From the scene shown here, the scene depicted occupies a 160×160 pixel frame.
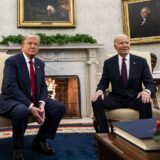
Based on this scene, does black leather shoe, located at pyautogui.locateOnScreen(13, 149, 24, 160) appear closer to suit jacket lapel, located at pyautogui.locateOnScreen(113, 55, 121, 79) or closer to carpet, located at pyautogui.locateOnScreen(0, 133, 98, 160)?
carpet, located at pyautogui.locateOnScreen(0, 133, 98, 160)

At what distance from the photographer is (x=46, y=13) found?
17.1 feet

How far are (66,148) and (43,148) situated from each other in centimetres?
21

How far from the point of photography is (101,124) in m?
2.23

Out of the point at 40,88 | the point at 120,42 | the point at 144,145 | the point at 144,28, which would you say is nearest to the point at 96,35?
the point at 144,28

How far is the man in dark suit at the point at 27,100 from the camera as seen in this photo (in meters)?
2.05

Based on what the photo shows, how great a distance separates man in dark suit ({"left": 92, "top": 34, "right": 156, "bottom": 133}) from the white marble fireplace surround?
239cm

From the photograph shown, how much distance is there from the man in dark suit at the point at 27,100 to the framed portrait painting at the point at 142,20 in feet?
10.4

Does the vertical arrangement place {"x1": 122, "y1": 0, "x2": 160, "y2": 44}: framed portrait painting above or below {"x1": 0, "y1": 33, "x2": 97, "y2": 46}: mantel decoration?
above

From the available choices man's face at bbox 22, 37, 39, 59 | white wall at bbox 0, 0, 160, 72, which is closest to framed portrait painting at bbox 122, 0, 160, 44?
white wall at bbox 0, 0, 160, 72

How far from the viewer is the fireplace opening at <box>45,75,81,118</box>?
515 cm

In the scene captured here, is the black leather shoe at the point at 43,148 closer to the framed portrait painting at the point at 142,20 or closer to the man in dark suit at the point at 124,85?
the man in dark suit at the point at 124,85

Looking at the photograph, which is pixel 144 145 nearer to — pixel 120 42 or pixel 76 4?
pixel 120 42

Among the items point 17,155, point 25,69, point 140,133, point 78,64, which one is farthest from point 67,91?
point 140,133

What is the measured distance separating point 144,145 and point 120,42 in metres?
1.73
